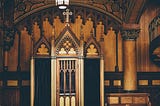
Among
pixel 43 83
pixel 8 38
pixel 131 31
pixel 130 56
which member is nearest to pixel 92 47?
pixel 130 56

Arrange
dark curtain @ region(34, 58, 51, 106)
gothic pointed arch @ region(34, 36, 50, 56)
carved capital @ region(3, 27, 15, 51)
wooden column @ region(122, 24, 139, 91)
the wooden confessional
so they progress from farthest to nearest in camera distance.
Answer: carved capital @ region(3, 27, 15, 51) < wooden column @ region(122, 24, 139, 91) < gothic pointed arch @ region(34, 36, 50, 56) < dark curtain @ region(34, 58, 51, 106) < the wooden confessional

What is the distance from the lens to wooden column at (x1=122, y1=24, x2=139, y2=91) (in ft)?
35.3

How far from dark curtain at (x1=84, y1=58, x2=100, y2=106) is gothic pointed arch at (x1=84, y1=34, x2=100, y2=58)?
23cm

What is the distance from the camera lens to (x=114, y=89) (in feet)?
36.5

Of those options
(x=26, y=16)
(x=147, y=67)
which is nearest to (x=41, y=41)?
(x=26, y=16)

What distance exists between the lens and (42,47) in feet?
33.8

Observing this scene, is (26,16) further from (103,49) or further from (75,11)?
(103,49)

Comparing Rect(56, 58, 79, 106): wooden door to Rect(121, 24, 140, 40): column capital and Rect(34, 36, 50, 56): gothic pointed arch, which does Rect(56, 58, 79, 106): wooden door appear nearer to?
Rect(34, 36, 50, 56): gothic pointed arch

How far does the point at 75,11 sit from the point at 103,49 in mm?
1691

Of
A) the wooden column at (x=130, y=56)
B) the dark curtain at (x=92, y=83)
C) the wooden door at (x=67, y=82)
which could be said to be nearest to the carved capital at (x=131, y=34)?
the wooden column at (x=130, y=56)

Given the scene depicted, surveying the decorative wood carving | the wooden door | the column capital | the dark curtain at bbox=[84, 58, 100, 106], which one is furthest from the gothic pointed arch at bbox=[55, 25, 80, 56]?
the column capital

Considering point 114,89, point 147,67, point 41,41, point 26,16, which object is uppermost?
point 26,16

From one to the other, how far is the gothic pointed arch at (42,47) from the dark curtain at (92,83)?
48.8 inches

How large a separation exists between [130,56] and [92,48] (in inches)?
52.6
